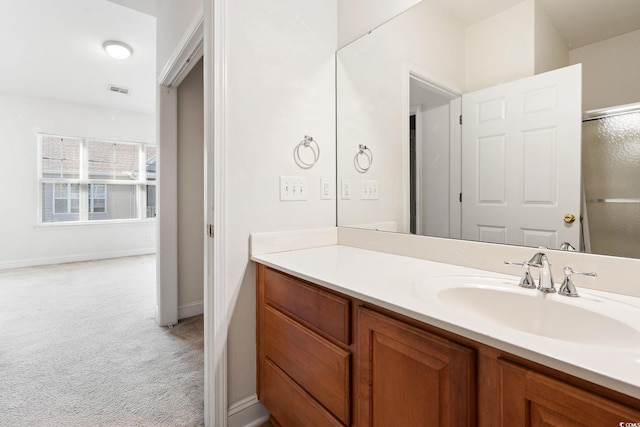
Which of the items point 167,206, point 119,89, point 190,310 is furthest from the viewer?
point 119,89

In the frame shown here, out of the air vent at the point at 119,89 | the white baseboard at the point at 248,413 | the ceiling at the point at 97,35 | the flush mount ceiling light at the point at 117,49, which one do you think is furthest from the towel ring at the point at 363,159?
the air vent at the point at 119,89

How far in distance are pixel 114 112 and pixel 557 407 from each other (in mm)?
6517

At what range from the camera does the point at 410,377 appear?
2.30 feet

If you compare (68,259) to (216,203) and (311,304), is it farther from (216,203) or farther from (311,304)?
(311,304)

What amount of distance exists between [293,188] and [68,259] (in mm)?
5237

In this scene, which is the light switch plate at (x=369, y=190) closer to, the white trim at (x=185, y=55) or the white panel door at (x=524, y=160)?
the white panel door at (x=524, y=160)

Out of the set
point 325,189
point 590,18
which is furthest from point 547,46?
point 325,189

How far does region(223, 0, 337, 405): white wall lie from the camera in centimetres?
131

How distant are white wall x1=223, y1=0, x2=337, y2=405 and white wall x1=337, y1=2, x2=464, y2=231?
0.15 meters

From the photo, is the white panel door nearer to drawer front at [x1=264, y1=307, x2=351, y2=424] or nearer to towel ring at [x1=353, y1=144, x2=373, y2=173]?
towel ring at [x1=353, y1=144, x2=373, y2=173]

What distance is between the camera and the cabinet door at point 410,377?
604mm

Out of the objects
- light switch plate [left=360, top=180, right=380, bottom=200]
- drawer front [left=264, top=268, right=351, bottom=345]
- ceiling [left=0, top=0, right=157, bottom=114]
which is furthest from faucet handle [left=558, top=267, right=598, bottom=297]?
ceiling [left=0, top=0, right=157, bottom=114]

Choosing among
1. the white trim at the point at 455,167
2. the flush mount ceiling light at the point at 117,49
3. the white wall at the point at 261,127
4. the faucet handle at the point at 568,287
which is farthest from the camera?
the flush mount ceiling light at the point at 117,49

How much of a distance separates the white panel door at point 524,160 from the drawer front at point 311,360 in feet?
2.30
